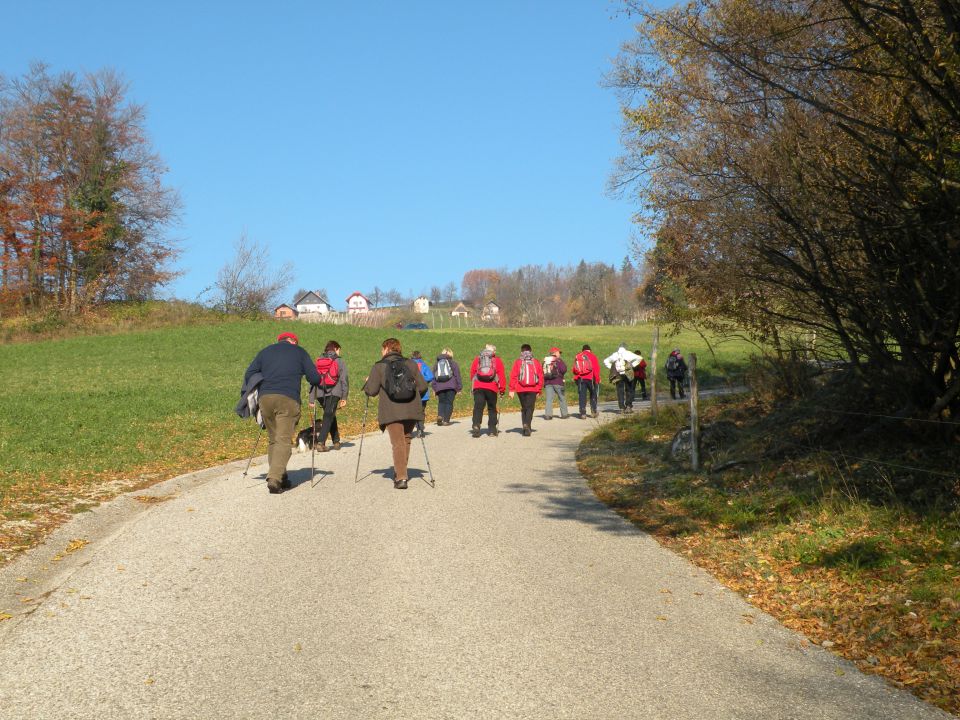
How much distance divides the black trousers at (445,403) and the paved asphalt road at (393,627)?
11901mm

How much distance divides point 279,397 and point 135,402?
15422mm

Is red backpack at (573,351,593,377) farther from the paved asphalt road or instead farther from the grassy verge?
the paved asphalt road

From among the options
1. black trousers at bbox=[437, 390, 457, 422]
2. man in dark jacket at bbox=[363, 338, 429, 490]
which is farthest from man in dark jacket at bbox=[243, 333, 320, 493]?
black trousers at bbox=[437, 390, 457, 422]

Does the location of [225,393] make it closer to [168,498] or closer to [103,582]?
[168,498]

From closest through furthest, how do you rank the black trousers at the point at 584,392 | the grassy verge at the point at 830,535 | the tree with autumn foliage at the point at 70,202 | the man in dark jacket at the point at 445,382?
the grassy verge at the point at 830,535
the man in dark jacket at the point at 445,382
the black trousers at the point at 584,392
the tree with autumn foliage at the point at 70,202

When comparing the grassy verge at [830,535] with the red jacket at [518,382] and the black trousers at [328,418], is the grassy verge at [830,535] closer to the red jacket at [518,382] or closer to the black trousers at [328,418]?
the black trousers at [328,418]

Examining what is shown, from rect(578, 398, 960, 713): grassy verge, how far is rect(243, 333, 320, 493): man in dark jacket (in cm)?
409

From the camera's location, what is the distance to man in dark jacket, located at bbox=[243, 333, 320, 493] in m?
11.6

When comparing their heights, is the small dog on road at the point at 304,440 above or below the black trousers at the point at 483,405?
below

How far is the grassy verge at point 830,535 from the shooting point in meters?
5.56

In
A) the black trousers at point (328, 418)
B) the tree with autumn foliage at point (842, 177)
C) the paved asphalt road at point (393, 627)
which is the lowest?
the paved asphalt road at point (393, 627)

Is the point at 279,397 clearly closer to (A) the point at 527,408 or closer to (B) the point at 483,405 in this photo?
(B) the point at 483,405

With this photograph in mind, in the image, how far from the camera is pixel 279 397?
38.4 feet

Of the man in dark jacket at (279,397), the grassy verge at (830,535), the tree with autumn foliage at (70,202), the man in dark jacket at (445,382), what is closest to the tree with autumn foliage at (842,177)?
the grassy verge at (830,535)
